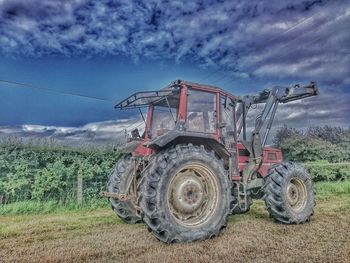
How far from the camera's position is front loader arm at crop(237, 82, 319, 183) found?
6633 millimetres

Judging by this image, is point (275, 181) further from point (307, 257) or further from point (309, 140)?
point (309, 140)

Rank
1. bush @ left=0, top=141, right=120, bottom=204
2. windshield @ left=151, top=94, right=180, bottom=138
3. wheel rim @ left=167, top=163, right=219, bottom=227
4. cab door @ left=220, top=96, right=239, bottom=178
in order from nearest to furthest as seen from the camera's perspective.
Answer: wheel rim @ left=167, top=163, right=219, bottom=227, windshield @ left=151, top=94, right=180, bottom=138, cab door @ left=220, top=96, right=239, bottom=178, bush @ left=0, top=141, right=120, bottom=204

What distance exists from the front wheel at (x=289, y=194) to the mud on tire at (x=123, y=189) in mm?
2491

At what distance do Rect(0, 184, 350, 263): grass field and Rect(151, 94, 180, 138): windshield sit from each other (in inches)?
73.8

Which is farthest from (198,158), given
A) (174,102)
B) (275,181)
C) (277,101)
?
(277,101)

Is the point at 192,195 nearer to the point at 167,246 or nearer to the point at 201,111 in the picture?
the point at 167,246

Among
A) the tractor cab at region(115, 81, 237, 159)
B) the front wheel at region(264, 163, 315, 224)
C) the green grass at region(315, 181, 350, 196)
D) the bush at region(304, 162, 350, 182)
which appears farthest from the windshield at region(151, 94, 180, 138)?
the bush at region(304, 162, 350, 182)

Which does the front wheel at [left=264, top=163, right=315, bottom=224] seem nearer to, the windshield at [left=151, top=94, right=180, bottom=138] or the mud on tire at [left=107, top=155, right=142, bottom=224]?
the windshield at [left=151, top=94, right=180, bottom=138]

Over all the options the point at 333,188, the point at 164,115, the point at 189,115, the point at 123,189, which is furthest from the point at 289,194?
the point at 333,188

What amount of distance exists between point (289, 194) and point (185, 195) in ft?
7.51

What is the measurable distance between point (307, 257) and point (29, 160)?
6984 mm

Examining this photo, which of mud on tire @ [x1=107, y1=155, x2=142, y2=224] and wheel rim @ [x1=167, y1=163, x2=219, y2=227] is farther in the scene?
mud on tire @ [x1=107, y1=155, x2=142, y2=224]

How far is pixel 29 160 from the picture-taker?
810cm

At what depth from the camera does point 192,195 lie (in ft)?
16.2
